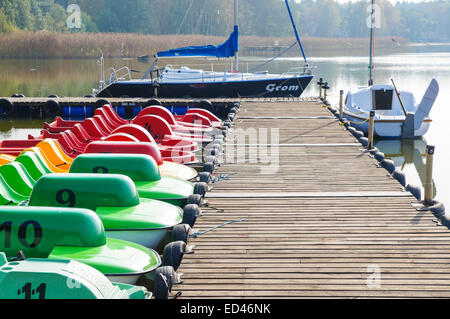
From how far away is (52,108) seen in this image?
69.9ft

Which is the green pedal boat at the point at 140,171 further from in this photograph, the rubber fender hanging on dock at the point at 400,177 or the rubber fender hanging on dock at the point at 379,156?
the rubber fender hanging on dock at the point at 379,156

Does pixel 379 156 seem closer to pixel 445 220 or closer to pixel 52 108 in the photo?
pixel 445 220

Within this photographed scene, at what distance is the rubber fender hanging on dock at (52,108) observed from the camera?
2130cm

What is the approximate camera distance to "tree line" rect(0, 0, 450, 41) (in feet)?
180

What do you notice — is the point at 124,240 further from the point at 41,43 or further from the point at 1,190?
the point at 41,43

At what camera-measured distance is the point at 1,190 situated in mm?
8125

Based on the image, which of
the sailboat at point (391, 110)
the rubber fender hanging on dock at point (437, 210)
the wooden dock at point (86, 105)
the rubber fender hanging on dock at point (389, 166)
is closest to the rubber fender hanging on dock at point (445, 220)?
the rubber fender hanging on dock at point (437, 210)

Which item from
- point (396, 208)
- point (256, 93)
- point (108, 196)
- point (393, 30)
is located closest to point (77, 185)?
point (108, 196)

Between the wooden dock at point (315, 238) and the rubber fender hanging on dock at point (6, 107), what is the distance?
13.5m

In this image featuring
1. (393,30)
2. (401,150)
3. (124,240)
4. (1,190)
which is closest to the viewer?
(124,240)

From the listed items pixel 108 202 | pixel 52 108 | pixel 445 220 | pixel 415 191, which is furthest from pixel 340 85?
pixel 108 202

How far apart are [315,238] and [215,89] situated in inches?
637

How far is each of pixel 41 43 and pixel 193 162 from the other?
31324 millimetres

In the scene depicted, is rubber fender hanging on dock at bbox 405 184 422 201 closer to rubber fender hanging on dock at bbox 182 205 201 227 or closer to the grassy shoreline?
rubber fender hanging on dock at bbox 182 205 201 227
